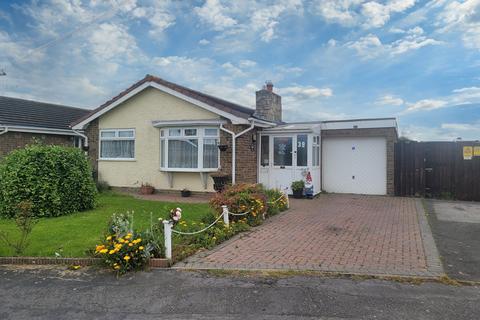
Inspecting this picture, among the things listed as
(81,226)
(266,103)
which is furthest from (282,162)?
(81,226)

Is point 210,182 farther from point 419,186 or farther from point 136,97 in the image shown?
point 419,186

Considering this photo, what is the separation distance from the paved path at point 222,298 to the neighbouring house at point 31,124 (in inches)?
492

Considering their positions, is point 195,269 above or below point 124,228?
below

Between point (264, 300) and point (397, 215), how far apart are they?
700 cm

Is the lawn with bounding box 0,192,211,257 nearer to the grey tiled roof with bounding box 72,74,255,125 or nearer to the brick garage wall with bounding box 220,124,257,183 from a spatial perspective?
the brick garage wall with bounding box 220,124,257,183

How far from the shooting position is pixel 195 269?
526 centimetres

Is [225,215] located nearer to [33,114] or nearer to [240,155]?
[240,155]

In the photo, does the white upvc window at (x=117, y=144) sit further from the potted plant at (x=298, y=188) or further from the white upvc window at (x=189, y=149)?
the potted plant at (x=298, y=188)

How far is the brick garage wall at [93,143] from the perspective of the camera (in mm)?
15656

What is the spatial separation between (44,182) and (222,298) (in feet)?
23.7

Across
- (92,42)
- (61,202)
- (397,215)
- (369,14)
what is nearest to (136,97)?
(92,42)

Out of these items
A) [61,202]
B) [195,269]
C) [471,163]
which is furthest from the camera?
[471,163]

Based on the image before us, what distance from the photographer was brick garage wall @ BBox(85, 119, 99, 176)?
616 inches

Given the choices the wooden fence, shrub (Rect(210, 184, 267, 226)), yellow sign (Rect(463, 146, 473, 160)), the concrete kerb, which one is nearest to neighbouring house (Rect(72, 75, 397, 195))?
the wooden fence
